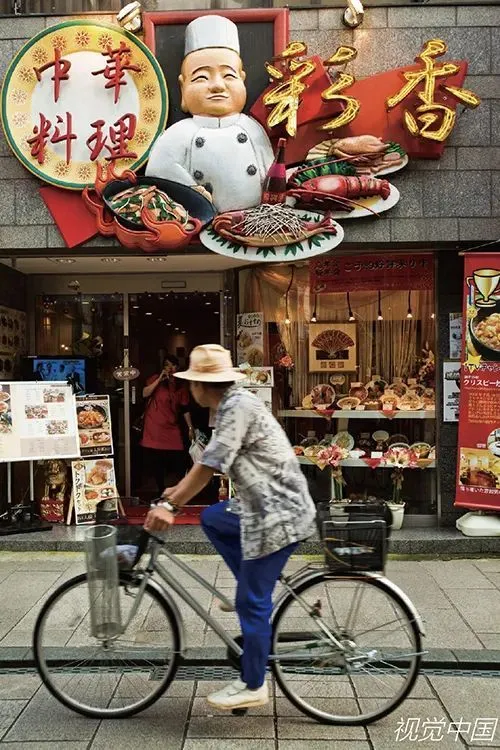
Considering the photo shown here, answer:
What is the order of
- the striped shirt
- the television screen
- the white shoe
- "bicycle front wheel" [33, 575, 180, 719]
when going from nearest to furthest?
the striped shirt → the white shoe → "bicycle front wheel" [33, 575, 180, 719] → the television screen

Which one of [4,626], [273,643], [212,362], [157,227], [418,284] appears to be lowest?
[4,626]

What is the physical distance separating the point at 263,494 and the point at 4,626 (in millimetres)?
2674

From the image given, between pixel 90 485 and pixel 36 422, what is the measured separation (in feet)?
3.16

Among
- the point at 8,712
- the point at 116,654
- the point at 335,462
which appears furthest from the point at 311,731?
the point at 335,462

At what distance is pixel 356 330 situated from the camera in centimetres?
775

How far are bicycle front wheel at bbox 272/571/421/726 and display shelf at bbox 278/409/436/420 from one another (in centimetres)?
409

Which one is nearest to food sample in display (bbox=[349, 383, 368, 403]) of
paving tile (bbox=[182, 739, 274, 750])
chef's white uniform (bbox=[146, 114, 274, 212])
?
chef's white uniform (bbox=[146, 114, 274, 212])

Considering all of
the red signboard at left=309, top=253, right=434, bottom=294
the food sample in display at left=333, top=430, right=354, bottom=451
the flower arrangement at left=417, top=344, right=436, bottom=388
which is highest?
the red signboard at left=309, top=253, right=434, bottom=294

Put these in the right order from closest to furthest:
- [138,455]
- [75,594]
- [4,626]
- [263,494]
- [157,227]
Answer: [263,494], [75,594], [4,626], [157,227], [138,455]

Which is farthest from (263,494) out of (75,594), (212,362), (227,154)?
(227,154)

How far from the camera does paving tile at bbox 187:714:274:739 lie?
351cm

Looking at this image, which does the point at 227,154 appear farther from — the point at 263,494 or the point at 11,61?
the point at 263,494

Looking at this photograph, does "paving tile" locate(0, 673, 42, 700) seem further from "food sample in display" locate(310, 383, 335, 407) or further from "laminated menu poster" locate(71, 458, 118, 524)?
"food sample in display" locate(310, 383, 335, 407)

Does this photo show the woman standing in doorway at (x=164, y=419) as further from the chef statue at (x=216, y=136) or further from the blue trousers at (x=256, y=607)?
the blue trousers at (x=256, y=607)
